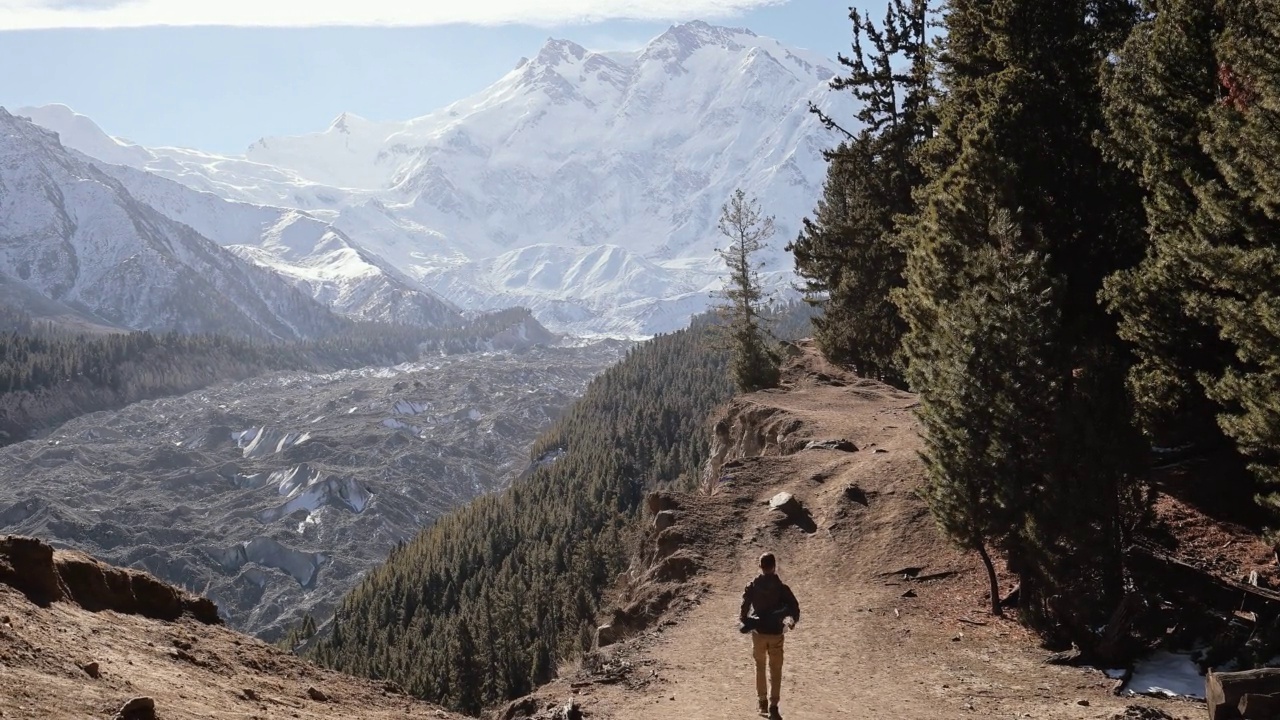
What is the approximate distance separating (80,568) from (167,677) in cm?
369

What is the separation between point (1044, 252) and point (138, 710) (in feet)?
70.4

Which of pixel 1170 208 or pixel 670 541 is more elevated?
pixel 1170 208

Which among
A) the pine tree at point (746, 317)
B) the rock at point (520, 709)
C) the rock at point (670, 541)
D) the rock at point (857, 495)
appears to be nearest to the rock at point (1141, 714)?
the rock at point (520, 709)

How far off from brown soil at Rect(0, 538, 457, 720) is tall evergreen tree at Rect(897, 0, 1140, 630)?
12117 mm

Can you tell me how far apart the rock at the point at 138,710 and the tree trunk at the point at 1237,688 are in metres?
13.8

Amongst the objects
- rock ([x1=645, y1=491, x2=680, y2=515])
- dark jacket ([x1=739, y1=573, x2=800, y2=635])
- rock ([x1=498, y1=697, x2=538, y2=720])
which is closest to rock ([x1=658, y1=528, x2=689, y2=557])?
rock ([x1=645, y1=491, x2=680, y2=515])

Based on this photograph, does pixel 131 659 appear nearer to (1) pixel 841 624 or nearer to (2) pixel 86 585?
(2) pixel 86 585

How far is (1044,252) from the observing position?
982 inches

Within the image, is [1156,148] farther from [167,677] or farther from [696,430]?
[696,430]

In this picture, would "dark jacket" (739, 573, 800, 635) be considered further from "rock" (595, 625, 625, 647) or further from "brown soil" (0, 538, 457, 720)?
"rock" (595, 625, 625, 647)

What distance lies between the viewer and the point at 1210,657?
59.0 ft

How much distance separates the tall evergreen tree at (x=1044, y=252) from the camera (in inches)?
782

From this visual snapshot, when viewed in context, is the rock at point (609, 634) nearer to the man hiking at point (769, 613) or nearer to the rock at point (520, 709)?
the rock at point (520, 709)

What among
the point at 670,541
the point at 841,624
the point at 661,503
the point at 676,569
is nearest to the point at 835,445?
the point at 661,503
